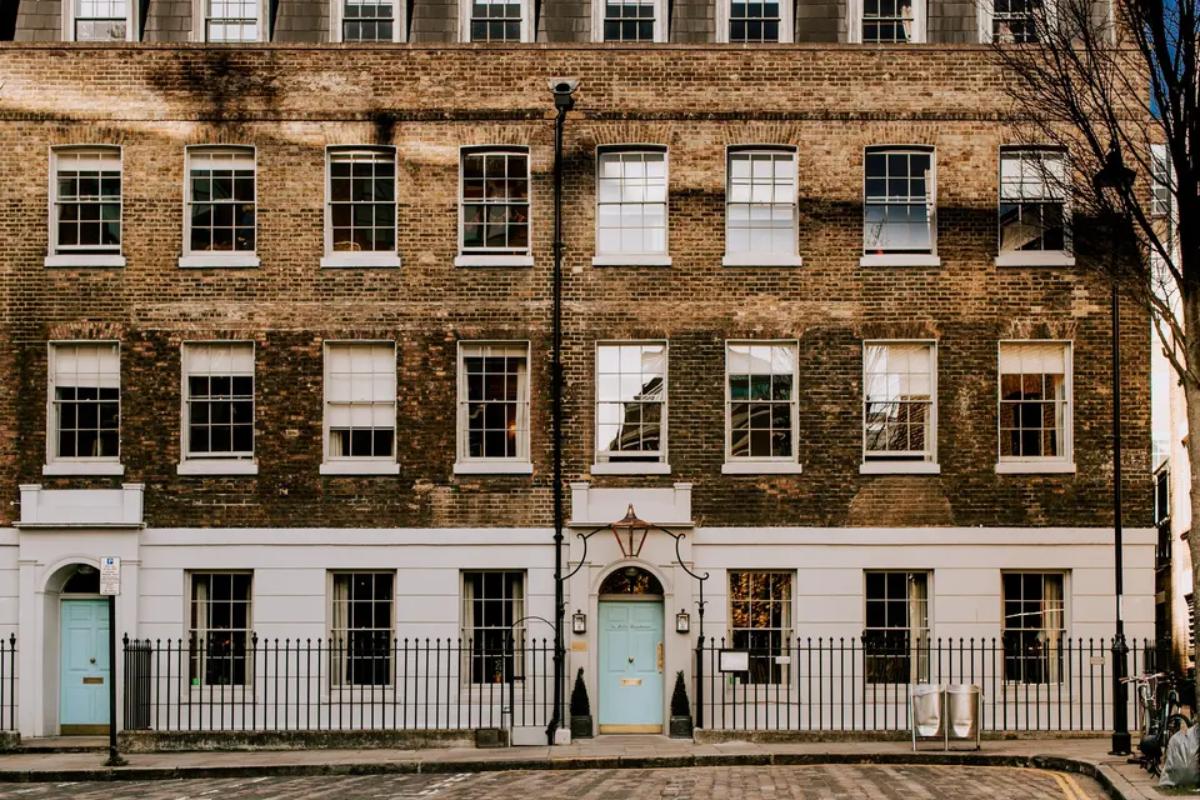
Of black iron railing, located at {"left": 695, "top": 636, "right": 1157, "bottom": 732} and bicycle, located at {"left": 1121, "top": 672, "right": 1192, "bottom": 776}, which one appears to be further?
black iron railing, located at {"left": 695, "top": 636, "right": 1157, "bottom": 732}

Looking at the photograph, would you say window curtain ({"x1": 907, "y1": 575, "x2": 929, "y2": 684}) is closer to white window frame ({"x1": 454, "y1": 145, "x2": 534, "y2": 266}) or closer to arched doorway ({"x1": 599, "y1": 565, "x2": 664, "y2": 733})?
arched doorway ({"x1": 599, "y1": 565, "x2": 664, "y2": 733})

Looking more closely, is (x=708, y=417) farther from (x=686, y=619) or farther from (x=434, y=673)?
(x=434, y=673)

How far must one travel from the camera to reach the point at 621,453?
2836 centimetres

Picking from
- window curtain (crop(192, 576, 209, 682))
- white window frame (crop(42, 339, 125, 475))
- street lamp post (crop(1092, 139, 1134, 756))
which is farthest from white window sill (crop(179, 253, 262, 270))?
street lamp post (crop(1092, 139, 1134, 756))

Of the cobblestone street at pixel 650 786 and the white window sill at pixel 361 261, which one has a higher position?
the white window sill at pixel 361 261

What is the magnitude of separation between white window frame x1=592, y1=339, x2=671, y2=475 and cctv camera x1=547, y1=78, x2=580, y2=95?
13.4 ft

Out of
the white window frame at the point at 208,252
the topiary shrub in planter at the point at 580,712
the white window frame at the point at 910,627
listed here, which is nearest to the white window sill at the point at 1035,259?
the white window frame at the point at 910,627

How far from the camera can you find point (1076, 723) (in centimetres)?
2731

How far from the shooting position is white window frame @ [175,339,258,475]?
28406 mm

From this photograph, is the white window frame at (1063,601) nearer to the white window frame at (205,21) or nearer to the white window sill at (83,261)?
the white window frame at (205,21)

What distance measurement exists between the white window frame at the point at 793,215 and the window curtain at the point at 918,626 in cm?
558

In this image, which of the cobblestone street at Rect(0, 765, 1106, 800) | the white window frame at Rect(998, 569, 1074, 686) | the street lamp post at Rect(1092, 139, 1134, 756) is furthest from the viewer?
the white window frame at Rect(998, 569, 1074, 686)

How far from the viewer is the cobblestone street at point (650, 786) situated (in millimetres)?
19422

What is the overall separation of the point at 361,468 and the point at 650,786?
9.63 m
